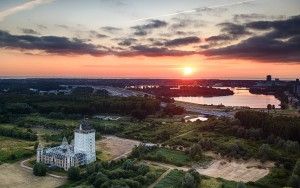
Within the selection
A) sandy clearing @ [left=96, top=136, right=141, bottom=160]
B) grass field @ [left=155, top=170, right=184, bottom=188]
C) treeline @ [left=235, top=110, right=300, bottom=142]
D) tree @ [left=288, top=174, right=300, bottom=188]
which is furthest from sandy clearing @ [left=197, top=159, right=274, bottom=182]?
sandy clearing @ [left=96, top=136, right=141, bottom=160]

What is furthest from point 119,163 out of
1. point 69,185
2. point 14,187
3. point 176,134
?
point 176,134

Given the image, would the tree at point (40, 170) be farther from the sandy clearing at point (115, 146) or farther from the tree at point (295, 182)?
the tree at point (295, 182)

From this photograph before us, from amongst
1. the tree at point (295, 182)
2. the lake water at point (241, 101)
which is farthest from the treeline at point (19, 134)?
the lake water at point (241, 101)

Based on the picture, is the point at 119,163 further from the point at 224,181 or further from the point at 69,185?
the point at 224,181

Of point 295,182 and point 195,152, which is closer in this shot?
point 295,182

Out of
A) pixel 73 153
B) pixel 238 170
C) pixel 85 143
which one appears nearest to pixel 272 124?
pixel 238 170

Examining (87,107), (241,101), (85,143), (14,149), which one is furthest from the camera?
(241,101)

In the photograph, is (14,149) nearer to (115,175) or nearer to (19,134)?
(19,134)
